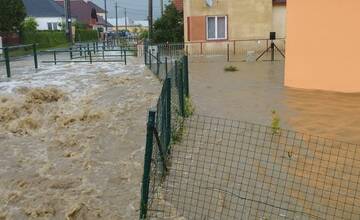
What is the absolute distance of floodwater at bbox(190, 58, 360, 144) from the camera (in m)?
9.37

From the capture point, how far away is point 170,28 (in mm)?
37594

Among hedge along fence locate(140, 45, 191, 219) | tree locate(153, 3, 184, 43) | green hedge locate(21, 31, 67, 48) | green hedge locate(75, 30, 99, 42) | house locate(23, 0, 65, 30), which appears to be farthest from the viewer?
house locate(23, 0, 65, 30)

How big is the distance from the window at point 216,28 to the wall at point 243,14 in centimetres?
33

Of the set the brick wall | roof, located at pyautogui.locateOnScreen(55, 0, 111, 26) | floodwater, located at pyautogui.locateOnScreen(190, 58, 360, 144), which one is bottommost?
floodwater, located at pyautogui.locateOnScreen(190, 58, 360, 144)

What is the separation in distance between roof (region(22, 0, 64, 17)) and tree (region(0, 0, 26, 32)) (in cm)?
3639

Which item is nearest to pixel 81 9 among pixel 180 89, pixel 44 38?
pixel 44 38

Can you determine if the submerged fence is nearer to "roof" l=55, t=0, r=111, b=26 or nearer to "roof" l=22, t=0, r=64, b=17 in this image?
"roof" l=22, t=0, r=64, b=17

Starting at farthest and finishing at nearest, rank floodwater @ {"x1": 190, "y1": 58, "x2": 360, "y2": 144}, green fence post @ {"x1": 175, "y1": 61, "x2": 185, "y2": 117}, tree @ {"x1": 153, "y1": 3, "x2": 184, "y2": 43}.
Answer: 1. tree @ {"x1": 153, "y1": 3, "x2": 184, "y2": 43}
2. green fence post @ {"x1": 175, "y1": 61, "x2": 185, "y2": 117}
3. floodwater @ {"x1": 190, "y1": 58, "x2": 360, "y2": 144}

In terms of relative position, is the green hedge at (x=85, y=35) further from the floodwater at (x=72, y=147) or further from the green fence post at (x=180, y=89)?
the green fence post at (x=180, y=89)

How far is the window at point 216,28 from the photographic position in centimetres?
3041

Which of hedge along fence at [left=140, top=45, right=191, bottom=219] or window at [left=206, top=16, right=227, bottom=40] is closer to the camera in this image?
hedge along fence at [left=140, top=45, right=191, bottom=219]

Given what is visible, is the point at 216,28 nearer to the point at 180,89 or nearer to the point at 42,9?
the point at 180,89

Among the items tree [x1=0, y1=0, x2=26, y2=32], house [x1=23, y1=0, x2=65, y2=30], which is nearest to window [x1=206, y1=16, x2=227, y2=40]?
tree [x1=0, y1=0, x2=26, y2=32]

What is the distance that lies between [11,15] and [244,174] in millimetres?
33629
